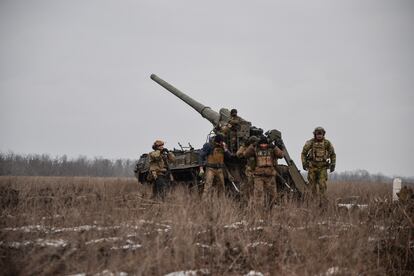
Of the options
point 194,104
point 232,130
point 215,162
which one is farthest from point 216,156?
point 194,104

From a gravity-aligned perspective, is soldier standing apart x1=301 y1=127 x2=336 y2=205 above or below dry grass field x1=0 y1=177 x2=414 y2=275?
above

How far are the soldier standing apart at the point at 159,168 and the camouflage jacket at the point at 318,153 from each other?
3133 mm

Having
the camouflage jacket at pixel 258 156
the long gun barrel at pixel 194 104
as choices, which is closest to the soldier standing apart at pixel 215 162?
the camouflage jacket at pixel 258 156

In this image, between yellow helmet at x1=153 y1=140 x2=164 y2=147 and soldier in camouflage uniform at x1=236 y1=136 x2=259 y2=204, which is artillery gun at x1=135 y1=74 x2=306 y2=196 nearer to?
soldier in camouflage uniform at x1=236 y1=136 x2=259 y2=204

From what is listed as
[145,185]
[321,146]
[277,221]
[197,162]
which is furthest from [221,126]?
[277,221]

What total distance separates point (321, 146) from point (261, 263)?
4.74 metres

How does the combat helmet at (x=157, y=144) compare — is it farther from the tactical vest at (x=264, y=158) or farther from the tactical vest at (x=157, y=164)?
the tactical vest at (x=264, y=158)

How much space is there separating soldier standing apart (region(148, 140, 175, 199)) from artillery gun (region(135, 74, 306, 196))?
369mm

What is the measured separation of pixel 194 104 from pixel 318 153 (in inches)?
204

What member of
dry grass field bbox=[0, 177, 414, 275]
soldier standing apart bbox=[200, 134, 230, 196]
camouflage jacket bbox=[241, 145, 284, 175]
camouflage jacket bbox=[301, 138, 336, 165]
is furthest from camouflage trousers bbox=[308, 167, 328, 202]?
dry grass field bbox=[0, 177, 414, 275]

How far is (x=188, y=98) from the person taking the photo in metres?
12.7

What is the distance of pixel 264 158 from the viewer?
7.57m

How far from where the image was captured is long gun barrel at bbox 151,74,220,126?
1145cm

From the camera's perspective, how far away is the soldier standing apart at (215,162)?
27.4 feet
